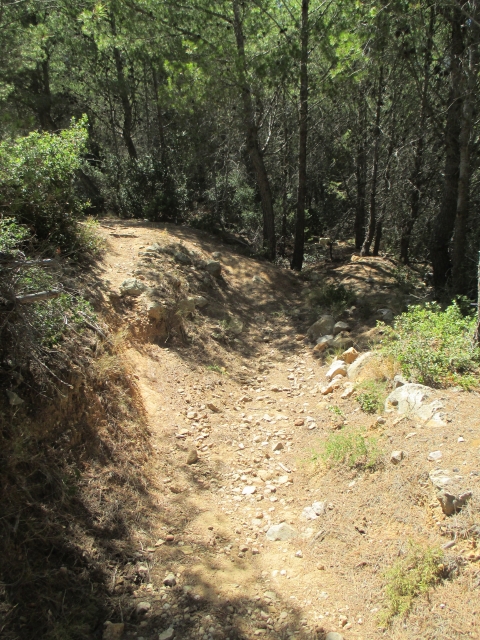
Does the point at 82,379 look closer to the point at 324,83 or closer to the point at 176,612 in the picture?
the point at 176,612

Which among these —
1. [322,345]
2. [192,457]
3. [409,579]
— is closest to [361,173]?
[322,345]

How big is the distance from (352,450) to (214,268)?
16.6ft

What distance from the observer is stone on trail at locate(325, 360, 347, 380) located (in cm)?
568

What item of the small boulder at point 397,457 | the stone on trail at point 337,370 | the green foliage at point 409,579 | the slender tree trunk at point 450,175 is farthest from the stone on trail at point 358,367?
the slender tree trunk at point 450,175

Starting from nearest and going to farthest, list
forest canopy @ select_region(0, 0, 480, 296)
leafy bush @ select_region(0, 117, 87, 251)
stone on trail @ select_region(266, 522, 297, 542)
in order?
1. stone on trail @ select_region(266, 522, 297, 542)
2. leafy bush @ select_region(0, 117, 87, 251)
3. forest canopy @ select_region(0, 0, 480, 296)

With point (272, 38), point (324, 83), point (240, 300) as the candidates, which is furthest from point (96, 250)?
point (272, 38)

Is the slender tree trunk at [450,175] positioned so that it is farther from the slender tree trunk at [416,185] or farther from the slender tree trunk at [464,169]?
the slender tree trunk at [416,185]

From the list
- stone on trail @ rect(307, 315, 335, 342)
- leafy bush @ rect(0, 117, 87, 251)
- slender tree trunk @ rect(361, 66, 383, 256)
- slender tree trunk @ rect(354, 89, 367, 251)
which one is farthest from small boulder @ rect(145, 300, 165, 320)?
slender tree trunk @ rect(354, 89, 367, 251)

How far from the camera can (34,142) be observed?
16.9ft

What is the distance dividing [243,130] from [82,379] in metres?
8.51

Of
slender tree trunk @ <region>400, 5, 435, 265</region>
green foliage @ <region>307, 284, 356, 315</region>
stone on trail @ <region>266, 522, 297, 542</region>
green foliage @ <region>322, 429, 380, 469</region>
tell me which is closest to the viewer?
stone on trail @ <region>266, 522, 297, 542</region>

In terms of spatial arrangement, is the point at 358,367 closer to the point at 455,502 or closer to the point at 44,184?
the point at 455,502

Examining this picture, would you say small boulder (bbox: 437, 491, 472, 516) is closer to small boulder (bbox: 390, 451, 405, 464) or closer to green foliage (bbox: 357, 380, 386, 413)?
small boulder (bbox: 390, 451, 405, 464)

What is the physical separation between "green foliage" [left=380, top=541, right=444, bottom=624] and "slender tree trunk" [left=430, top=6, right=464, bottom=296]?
225 inches
